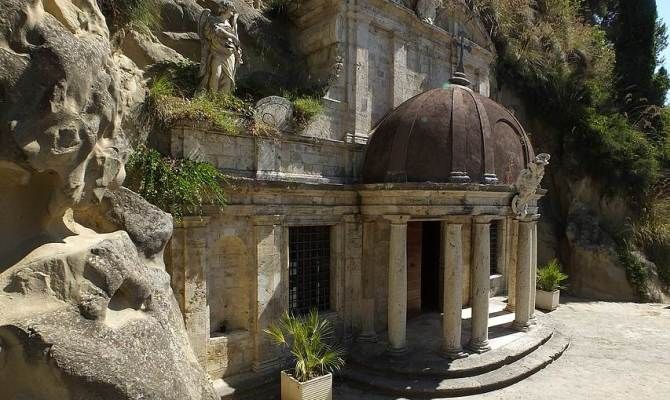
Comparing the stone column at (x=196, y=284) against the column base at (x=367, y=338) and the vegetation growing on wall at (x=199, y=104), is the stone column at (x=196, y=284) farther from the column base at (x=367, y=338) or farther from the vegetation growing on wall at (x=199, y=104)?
the column base at (x=367, y=338)

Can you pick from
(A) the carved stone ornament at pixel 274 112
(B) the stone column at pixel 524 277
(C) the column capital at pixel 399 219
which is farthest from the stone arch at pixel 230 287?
(B) the stone column at pixel 524 277

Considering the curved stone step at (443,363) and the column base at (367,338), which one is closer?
the curved stone step at (443,363)

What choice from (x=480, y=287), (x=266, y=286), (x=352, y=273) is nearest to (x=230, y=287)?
(x=266, y=286)

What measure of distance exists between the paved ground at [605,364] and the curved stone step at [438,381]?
16 centimetres

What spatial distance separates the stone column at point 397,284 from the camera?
391 inches

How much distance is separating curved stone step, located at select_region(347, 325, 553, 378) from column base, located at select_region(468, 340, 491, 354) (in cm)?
11

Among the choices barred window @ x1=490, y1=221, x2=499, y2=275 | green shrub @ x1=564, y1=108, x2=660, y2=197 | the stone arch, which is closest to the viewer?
the stone arch

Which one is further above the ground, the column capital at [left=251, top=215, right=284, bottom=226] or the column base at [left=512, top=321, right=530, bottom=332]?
the column capital at [left=251, top=215, right=284, bottom=226]

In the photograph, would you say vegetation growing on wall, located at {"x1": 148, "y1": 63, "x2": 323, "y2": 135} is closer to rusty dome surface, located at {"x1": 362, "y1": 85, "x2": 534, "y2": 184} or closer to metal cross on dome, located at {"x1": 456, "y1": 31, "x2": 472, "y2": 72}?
rusty dome surface, located at {"x1": 362, "y1": 85, "x2": 534, "y2": 184}

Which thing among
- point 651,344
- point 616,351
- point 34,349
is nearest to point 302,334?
point 34,349

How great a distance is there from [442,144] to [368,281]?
4043 mm

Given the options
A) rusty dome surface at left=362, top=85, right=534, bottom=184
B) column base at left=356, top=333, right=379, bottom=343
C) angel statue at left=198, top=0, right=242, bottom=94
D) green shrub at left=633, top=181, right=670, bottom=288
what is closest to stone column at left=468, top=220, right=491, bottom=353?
rusty dome surface at left=362, top=85, right=534, bottom=184

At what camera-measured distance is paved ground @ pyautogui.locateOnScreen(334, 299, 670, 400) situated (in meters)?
9.10

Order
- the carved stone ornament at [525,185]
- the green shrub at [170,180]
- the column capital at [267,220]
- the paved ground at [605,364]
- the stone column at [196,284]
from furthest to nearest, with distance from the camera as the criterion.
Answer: the carved stone ornament at [525,185]
the paved ground at [605,364]
the column capital at [267,220]
the stone column at [196,284]
the green shrub at [170,180]
